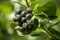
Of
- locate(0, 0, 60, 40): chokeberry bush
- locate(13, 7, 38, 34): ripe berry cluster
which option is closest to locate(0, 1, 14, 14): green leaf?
locate(0, 0, 60, 40): chokeberry bush

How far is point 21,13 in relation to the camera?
3.86 feet

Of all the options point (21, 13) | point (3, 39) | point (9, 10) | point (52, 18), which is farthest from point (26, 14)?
point (9, 10)

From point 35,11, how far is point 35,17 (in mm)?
35

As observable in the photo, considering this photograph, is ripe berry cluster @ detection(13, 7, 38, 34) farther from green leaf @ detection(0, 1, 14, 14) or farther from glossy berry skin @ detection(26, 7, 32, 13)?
green leaf @ detection(0, 1, 14, 14)

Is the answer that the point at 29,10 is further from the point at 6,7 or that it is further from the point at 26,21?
the point at 6,7

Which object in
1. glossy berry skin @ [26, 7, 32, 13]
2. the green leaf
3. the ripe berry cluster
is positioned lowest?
the ripe berry cluster

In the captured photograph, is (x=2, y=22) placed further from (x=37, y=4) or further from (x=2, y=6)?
(x=37, y=4)

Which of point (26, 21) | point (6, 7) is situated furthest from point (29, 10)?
point (6, 7)

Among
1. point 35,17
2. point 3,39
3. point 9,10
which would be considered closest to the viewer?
point 35,17

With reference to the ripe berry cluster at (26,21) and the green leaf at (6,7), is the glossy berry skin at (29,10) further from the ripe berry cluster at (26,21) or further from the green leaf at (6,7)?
the green leaf at (6,7)

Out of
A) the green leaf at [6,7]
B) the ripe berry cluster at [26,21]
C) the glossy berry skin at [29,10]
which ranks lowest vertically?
the ripe berry cluster at [26,21]

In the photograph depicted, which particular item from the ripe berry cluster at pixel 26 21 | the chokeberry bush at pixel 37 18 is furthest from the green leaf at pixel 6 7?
the ripe berry cluster at pixel 26 21

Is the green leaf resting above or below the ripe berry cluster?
above

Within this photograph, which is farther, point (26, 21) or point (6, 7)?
point (6, 7)
